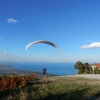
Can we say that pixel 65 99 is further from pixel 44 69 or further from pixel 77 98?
pixel 44 69

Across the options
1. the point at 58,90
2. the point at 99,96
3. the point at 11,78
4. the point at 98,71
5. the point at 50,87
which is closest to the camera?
the point at 99,96

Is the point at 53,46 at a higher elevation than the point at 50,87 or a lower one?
higher

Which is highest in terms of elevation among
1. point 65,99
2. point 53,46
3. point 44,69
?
point 53,46

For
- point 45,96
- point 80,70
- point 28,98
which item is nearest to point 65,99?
point 45,96

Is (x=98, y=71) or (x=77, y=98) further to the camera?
(x=98, y=71)

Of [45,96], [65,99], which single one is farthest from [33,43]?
[65,99]

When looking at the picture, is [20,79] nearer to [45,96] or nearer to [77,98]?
[45,96]

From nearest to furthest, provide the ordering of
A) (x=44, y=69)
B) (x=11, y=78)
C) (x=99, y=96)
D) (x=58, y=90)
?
1. (x=99, y=96)
2. (x=58, y=90)
3. (x=11, y=78)
4. (x=44, y=69)

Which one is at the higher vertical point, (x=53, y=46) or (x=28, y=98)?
(x=53, y=46)

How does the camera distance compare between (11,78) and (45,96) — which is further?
(11,78)
